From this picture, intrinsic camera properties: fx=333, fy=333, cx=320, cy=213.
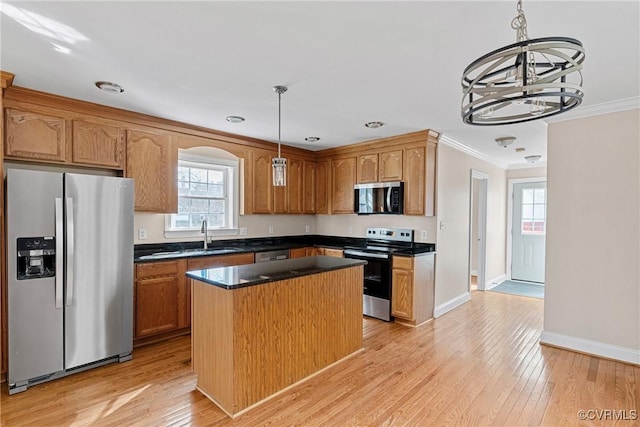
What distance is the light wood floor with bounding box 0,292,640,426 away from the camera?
225 cm

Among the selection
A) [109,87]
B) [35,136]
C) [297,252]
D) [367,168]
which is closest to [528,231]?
[367,168]

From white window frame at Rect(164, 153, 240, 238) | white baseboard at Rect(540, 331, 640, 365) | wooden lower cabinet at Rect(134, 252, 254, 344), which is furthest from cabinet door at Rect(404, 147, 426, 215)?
wooden lower cabinet at Rect(134, 252, 254, 344)

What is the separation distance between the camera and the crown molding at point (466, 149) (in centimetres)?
447

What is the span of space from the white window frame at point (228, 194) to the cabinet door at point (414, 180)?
7.63 feet

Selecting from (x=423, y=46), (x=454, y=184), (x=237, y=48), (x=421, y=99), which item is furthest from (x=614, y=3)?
(x=454, y=184)

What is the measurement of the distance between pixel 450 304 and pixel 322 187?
2632mm

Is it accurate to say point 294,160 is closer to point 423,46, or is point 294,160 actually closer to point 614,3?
point 423,46

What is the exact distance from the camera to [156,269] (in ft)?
11.3

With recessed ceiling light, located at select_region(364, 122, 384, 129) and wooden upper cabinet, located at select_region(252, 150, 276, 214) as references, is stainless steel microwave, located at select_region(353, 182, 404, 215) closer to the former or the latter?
recessed ceiling light, located at select_region(364, 122, 384, 129)

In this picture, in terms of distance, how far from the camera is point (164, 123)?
3.73m

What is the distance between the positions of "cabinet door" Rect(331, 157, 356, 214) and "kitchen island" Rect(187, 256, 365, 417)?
2.16 m

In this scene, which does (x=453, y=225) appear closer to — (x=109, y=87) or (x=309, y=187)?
(x=309, y=187)

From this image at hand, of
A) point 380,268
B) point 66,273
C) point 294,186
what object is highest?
point 294,186

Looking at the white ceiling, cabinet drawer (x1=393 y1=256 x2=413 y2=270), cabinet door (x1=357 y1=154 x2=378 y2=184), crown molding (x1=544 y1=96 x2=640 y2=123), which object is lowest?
cabinet drawer (x1=393 y1=256 x2=413 y2=270)
